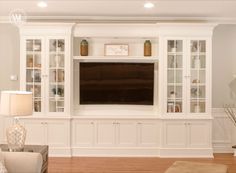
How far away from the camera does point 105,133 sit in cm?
742

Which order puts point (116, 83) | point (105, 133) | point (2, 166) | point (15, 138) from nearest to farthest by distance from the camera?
point (2, 166), point (15, 138), point (105, 133), point (116, 83)

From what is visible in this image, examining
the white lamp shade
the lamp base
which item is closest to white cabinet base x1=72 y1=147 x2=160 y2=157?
the lamp base

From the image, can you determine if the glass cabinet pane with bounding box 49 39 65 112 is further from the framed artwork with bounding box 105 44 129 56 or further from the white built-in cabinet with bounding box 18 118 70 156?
the framed artwork with bounding box 105 44 129 56

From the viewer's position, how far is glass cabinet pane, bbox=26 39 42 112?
24.3ft

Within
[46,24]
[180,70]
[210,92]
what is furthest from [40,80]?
[210,92]

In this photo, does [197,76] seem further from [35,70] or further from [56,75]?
[35,70]

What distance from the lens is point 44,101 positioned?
24.2ft

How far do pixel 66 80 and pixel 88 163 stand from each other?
153cm

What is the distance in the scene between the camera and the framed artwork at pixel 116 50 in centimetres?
755

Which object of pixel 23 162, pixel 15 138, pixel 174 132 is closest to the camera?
pixel 23 162

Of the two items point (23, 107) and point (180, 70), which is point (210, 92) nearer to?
point (180, 70)

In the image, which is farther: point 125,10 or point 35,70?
point 35,70

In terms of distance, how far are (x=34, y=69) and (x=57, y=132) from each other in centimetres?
120

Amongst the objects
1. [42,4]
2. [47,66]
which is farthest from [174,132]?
[42,4]
